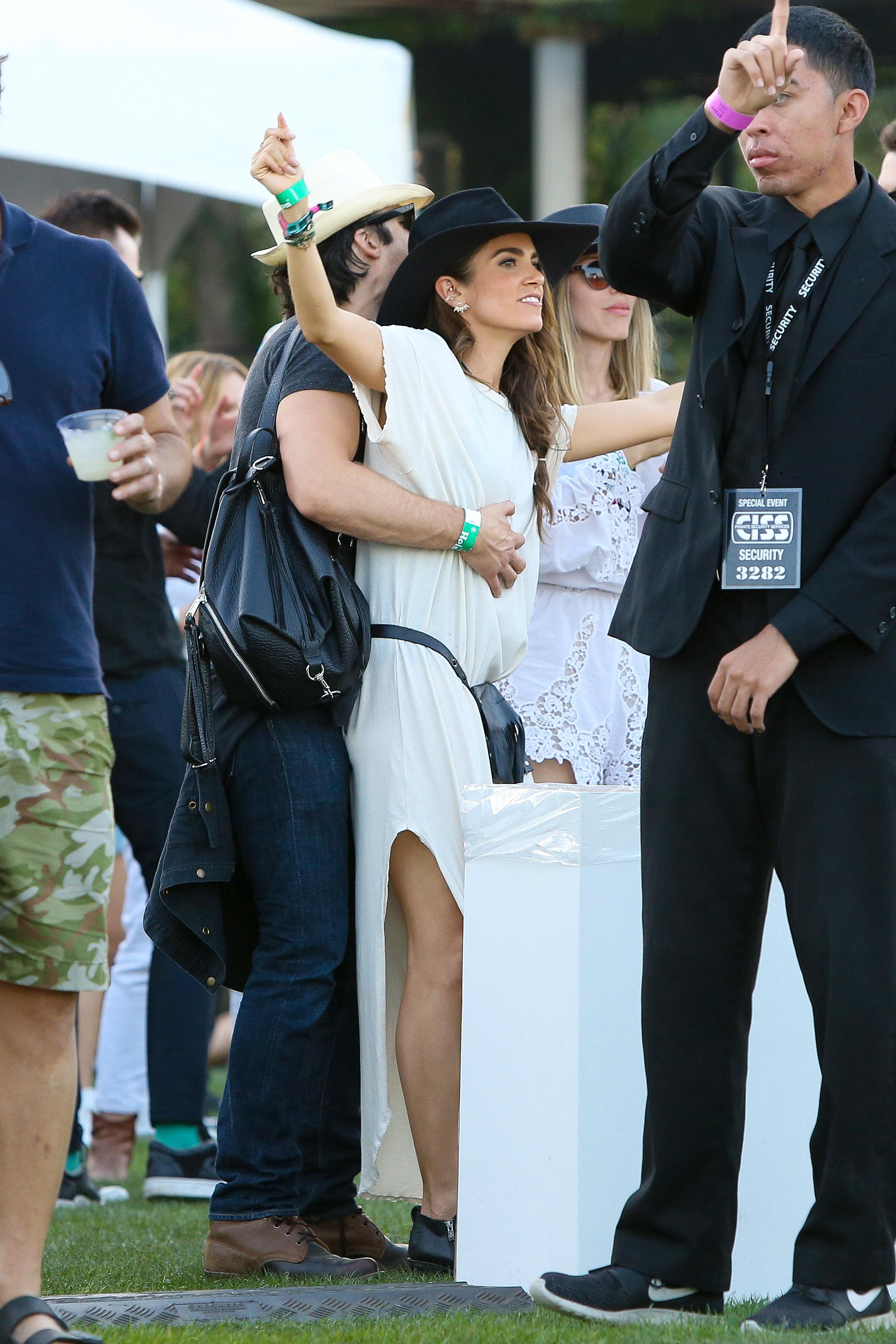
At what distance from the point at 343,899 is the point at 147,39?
14.4 feet

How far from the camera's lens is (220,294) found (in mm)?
14859

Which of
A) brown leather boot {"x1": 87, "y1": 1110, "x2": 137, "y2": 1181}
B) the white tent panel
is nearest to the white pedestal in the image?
brown leather boot {"x1": 87, "y1": 1110, "x2": 137, "y2": 1181}

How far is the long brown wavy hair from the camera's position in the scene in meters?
3.71

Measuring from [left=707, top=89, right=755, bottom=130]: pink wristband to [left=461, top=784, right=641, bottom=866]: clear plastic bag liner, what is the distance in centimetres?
111

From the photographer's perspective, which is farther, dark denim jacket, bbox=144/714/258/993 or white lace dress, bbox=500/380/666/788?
white lace dress, bbox=500/380/666/788

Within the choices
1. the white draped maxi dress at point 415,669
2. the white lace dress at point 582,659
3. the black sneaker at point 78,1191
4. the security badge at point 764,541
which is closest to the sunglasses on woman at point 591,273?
the white lace dress at point 582,659

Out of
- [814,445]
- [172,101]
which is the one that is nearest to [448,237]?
[814,445]

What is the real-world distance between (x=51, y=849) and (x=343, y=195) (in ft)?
5.56

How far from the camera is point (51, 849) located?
2635mm

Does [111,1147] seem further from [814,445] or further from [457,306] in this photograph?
[814,445]

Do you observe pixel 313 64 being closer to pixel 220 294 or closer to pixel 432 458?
pixel 432 458

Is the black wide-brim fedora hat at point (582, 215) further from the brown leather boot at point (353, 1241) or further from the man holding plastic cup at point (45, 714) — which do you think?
the brown leather boot at point (353, 1241)

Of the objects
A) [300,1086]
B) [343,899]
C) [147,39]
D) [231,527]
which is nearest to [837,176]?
[231,527]

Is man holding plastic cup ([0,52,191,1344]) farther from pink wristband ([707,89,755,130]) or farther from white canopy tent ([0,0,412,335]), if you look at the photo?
white canopy tent ([0,0,412,335])
